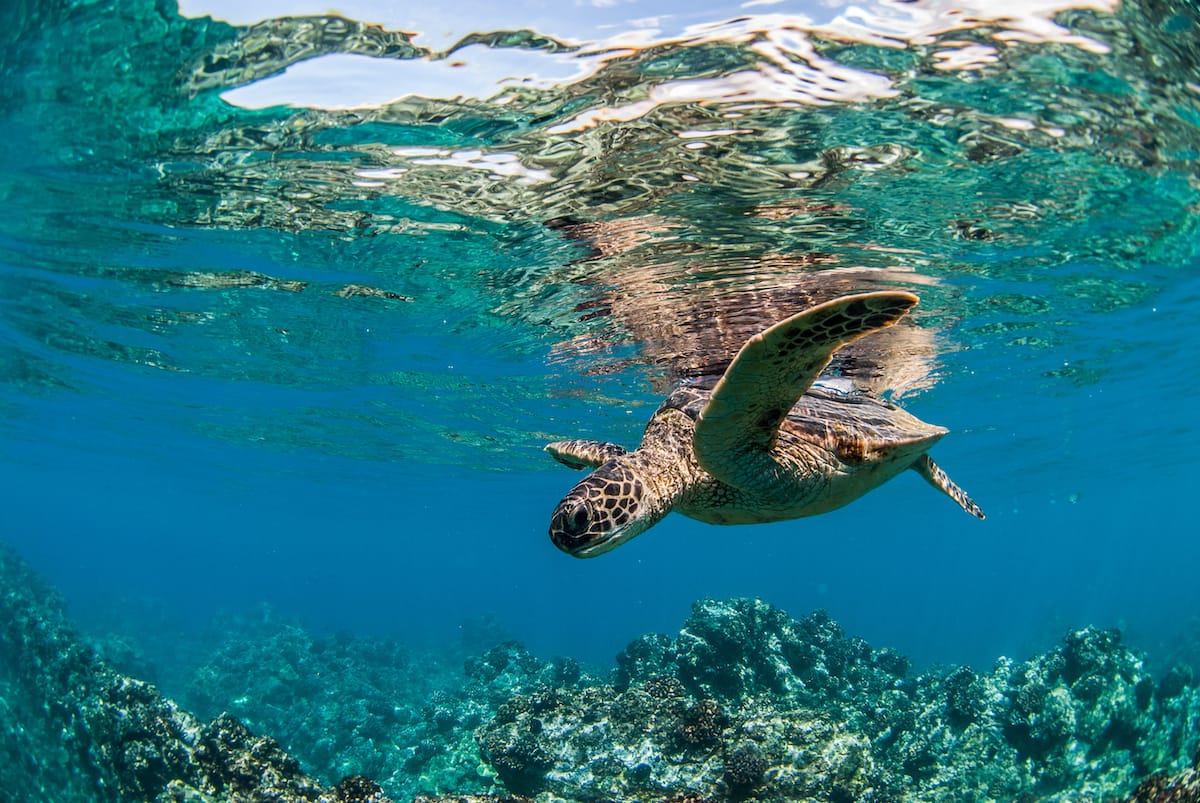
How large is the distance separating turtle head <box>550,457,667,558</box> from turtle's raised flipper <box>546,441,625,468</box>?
2.15 metres

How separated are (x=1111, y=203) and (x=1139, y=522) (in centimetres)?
10169

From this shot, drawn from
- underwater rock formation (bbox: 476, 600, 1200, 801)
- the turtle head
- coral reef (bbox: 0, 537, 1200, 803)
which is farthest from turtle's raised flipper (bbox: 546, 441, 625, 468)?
underwater rock formation (bbox: 476, 600, 1200, 801)

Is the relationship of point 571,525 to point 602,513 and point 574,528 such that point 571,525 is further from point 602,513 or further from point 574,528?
point 602,513

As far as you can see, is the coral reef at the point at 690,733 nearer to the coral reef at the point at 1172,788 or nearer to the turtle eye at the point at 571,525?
the coral reef at the point at 1172,788

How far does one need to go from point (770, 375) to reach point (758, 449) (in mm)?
1056

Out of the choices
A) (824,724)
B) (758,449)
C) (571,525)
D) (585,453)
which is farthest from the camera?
(824,724)

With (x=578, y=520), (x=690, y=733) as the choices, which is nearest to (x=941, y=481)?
(x=690, y=733)

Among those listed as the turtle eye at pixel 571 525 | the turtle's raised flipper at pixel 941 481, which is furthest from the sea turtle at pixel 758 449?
the turtle's raised flipper at pixel 941 481

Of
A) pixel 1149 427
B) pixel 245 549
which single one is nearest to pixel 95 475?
pixel 1149 427

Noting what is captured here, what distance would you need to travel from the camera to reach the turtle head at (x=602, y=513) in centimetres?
414

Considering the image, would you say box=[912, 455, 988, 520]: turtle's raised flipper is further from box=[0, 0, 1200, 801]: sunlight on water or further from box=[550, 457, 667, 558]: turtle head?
box=[550, 457, 667, 558]: turtle head

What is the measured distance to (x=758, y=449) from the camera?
4918 mm

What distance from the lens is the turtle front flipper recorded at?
3.59 m

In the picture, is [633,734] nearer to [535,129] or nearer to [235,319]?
[535,129]
